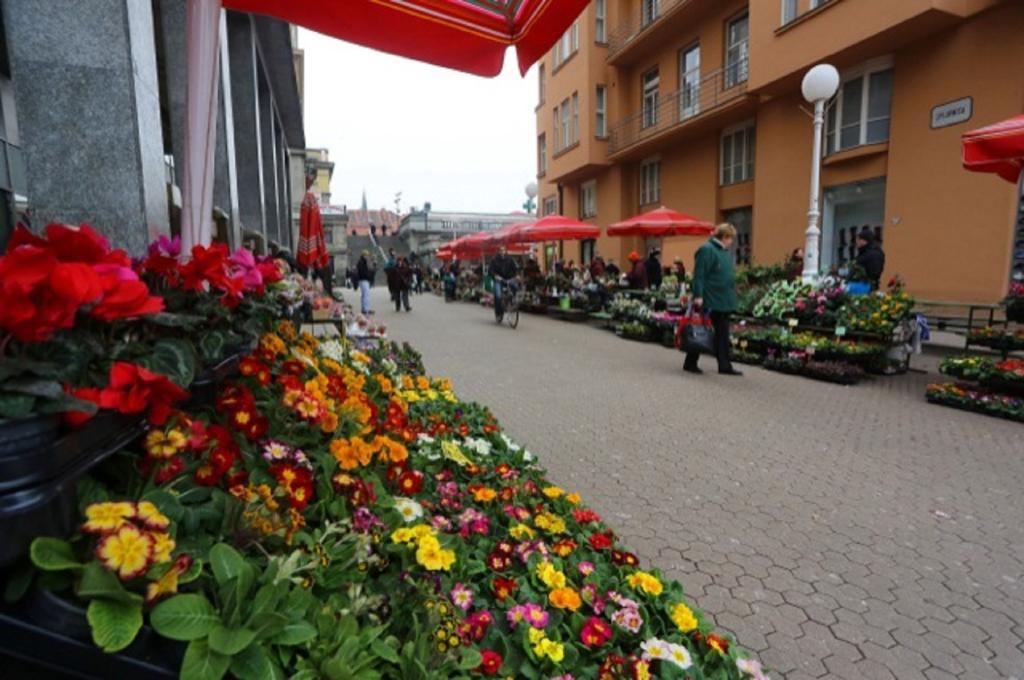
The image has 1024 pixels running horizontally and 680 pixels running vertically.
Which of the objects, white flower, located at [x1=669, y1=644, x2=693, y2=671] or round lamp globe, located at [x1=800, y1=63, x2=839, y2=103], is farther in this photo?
round lamp globe, located at [x1=800, y1=63, x2=839, y2=103]

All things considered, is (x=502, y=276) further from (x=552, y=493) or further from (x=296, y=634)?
(x=296, y=634)

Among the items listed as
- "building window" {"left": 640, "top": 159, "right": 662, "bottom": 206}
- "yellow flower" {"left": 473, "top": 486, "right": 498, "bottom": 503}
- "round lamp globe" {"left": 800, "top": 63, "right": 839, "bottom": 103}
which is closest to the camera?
"yellow flower" {"left": 473, "top": 486, "right": 498, "bottom": 503}

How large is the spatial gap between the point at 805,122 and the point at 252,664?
1745 cm

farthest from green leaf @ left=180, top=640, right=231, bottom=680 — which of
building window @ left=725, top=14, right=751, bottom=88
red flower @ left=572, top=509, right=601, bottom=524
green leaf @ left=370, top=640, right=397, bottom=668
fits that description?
building window @ left=725, top=14, right=751, bottom=88

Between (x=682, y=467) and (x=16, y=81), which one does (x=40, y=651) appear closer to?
(x=16, y=81)

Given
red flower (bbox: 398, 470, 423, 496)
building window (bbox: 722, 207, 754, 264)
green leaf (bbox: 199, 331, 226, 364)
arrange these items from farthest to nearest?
building window (bbox: 722, 207, 754, 264), red flower (bbox: 398, 470, 423, 496), green leaf (bbox: 199, 331, 226, 364)

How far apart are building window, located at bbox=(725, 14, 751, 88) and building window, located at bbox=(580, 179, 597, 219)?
28.9 feet

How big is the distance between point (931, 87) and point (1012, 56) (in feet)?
4.80

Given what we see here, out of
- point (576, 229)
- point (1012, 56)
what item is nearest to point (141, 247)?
point (576, 229)

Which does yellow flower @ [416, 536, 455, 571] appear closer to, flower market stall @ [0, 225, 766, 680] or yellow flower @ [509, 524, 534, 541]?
flower market stall @ [0, 225, 766, 680]

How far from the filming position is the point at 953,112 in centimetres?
1155

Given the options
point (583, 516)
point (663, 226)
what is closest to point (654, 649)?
point (583, 516)

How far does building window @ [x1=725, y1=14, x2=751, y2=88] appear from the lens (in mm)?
17169

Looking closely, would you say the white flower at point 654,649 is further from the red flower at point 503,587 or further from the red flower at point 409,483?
the red flower at point 409,483
